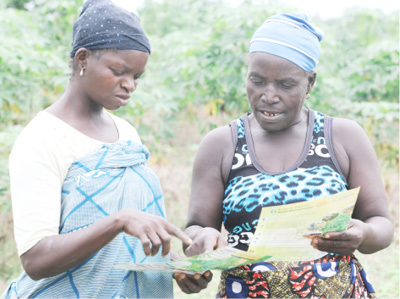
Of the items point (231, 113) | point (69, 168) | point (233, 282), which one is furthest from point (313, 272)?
point (231, 113)

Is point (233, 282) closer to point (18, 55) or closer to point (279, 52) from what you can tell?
point (279, 52)

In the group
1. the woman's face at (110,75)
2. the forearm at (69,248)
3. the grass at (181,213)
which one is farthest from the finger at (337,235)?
the grass at (181,213)

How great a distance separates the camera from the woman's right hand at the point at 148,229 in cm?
154

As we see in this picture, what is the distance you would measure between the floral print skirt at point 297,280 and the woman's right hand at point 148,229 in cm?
46

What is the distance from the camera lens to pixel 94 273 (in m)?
1.75

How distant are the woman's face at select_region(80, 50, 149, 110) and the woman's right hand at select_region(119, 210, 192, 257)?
1.52 ft

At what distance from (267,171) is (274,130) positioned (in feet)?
0.61

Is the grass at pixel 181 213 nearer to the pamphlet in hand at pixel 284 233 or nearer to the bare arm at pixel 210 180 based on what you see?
the bare arm at pixel 210 180

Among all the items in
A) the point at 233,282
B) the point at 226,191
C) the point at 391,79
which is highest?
the point at 391,79

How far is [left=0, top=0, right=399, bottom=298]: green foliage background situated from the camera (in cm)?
438

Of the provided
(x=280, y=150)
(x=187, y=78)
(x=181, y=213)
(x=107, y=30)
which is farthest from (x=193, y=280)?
(x=181, y=213)

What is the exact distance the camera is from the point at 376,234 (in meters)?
1.93

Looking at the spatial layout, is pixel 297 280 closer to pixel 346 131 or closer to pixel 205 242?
pixel 205 242

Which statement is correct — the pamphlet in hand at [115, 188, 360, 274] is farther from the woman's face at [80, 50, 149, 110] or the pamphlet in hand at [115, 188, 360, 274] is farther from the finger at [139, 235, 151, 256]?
the woman's face at [80, 50, 149, 110]
